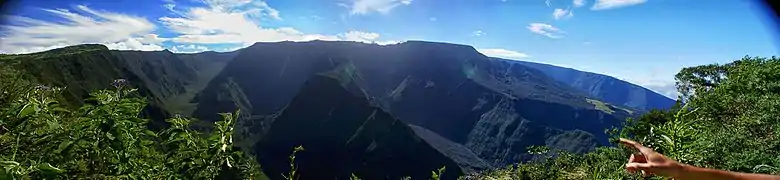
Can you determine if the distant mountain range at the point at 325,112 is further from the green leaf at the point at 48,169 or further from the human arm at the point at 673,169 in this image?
the human arm at the point at 673,169

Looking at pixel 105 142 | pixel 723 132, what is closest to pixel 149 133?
pixel 105 142

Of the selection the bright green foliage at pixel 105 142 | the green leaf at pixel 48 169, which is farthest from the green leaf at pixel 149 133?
the green leaf at pixel 48 169

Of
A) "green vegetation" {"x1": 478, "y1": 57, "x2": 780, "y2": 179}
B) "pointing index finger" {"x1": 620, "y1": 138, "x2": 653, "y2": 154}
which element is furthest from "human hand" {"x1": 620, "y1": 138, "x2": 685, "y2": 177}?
"green vegetation" {"x1": 478, "y1": 57, "x2": 780, "y2": 179}

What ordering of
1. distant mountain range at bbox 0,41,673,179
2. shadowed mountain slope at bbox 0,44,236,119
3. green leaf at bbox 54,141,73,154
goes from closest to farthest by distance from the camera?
green leaf at bbox 54,141,73,154 < shadowed mountain slope at bbox 0,44,236,119 < distant mountain range at bbox 0,41,673,179

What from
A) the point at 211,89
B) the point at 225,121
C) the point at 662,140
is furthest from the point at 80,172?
the point at 211,89

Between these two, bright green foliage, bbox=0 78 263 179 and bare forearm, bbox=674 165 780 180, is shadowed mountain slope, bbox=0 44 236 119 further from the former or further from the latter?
bare forearm, bbox=674 165 780 180

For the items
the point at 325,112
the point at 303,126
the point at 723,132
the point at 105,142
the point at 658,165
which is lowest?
the point at 303,126

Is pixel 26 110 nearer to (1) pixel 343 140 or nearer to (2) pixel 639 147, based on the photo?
(2) pixel 639 147

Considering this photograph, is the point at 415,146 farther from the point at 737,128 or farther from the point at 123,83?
the point at 123,83
